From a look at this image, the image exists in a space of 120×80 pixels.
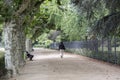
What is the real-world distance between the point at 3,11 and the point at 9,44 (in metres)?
2.14

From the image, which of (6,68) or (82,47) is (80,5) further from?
(82,47)

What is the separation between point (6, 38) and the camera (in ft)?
62.6

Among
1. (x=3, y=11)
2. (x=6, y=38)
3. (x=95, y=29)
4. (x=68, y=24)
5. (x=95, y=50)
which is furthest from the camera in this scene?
(x=68, y=24)

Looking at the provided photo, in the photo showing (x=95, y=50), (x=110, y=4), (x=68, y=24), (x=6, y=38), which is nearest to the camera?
(x=6, y=38)

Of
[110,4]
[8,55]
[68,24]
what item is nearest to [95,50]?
[68,24]

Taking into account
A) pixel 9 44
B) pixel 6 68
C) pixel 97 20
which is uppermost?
pixel 97 20

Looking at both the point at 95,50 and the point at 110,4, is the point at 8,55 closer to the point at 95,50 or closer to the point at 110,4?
the point at 110,4

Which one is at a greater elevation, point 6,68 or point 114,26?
point 114,26

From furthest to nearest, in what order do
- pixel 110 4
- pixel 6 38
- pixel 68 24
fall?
pixel 68 24 → pixel 110 4 → pixel 6 38

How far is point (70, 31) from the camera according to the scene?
44.1 metres

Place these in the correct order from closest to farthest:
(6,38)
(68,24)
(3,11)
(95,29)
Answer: (3,11)
(6,38)
(95,29)
(68,24)

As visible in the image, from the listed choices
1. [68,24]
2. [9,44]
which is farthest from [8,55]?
[68,24]

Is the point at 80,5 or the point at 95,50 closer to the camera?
the point at 80,5

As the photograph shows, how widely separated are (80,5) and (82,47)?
814 inches
